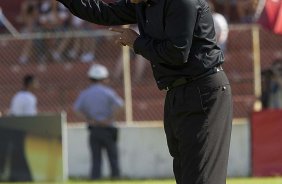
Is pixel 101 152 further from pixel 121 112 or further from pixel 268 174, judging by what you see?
pixel 268 174

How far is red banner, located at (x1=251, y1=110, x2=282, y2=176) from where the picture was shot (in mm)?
14469

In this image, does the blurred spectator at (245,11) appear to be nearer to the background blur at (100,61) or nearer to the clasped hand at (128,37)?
the background blur at (100,61)

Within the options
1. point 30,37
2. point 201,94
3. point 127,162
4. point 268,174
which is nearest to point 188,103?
point 201,94

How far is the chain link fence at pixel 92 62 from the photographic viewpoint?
1622cm

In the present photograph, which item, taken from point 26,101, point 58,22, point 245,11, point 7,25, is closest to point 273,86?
point 245,11

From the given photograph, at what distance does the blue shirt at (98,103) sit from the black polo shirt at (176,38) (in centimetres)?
844

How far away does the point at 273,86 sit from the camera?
1523cm

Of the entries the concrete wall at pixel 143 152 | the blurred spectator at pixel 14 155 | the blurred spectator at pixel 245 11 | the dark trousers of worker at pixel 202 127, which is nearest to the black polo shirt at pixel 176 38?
the dark trousers of worker at pixel 202 127

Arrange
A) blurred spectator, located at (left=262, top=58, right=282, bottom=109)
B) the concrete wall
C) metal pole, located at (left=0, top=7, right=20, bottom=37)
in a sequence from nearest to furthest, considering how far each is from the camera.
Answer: blurred spectator, located at (left=262, top=58, right=282, bottom=109) < the concrete wall < metal pole, located at (left=0, top=7, right=20, bottom=37)

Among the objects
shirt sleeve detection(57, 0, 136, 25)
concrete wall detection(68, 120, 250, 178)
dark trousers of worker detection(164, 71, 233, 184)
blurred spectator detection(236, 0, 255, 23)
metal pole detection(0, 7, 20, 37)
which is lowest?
concrete wall detection(68, 120, 250, 178)

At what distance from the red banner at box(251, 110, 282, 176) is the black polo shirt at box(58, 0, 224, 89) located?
8.60 meters

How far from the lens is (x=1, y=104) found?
1727cm

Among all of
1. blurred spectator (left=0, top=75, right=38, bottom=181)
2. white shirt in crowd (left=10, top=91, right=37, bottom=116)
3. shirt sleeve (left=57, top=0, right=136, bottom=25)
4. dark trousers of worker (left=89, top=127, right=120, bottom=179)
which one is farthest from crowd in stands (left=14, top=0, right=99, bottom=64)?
shirt sleeve (left=57, top=0, right=136, bottom=25)

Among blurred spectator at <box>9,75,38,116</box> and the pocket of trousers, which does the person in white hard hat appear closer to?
blurred spectator at <box>9,75,38,116</box>
